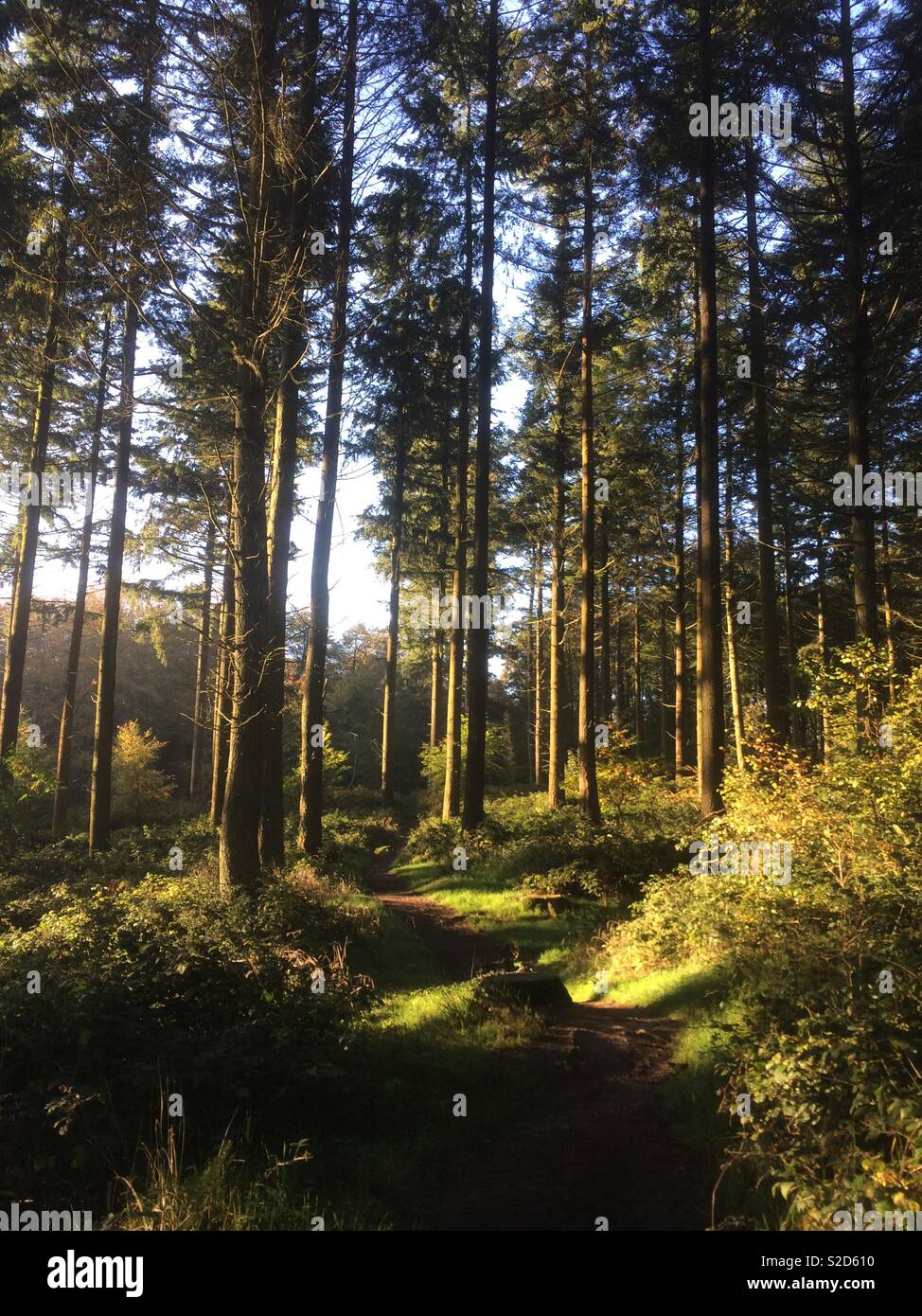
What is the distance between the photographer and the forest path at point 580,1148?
429 cm

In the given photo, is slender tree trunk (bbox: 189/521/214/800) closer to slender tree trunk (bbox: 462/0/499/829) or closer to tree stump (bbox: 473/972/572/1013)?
tree stump (bbox: 473/972/572/1013)

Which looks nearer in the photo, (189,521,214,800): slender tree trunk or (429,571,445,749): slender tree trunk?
(189,521,214,800): slender tree trunk

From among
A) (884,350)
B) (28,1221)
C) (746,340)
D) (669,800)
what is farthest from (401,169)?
(28,1221)

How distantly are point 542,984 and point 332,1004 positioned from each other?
266 cm

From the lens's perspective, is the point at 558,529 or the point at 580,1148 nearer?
the point at 580,1148

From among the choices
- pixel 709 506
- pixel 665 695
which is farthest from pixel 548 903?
pixel 665 695

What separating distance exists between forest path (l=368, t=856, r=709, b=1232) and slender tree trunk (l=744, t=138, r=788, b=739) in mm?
9283

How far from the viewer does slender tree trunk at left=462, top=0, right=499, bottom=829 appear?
16766 millimetres

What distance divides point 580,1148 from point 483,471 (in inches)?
570

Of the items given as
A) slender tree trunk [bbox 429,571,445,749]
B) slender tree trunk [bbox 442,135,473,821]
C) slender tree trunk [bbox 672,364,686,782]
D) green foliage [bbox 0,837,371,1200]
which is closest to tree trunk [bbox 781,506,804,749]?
slender tree trunk [bbox 672,364,686,782]

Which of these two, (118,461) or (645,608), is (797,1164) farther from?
(645,608)

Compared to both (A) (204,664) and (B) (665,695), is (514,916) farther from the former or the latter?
(B) (665,695)

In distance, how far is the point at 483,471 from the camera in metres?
17.1

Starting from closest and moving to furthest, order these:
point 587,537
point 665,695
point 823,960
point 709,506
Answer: point 823,960 → point 709,506 → point 587,537 → point 665,695
